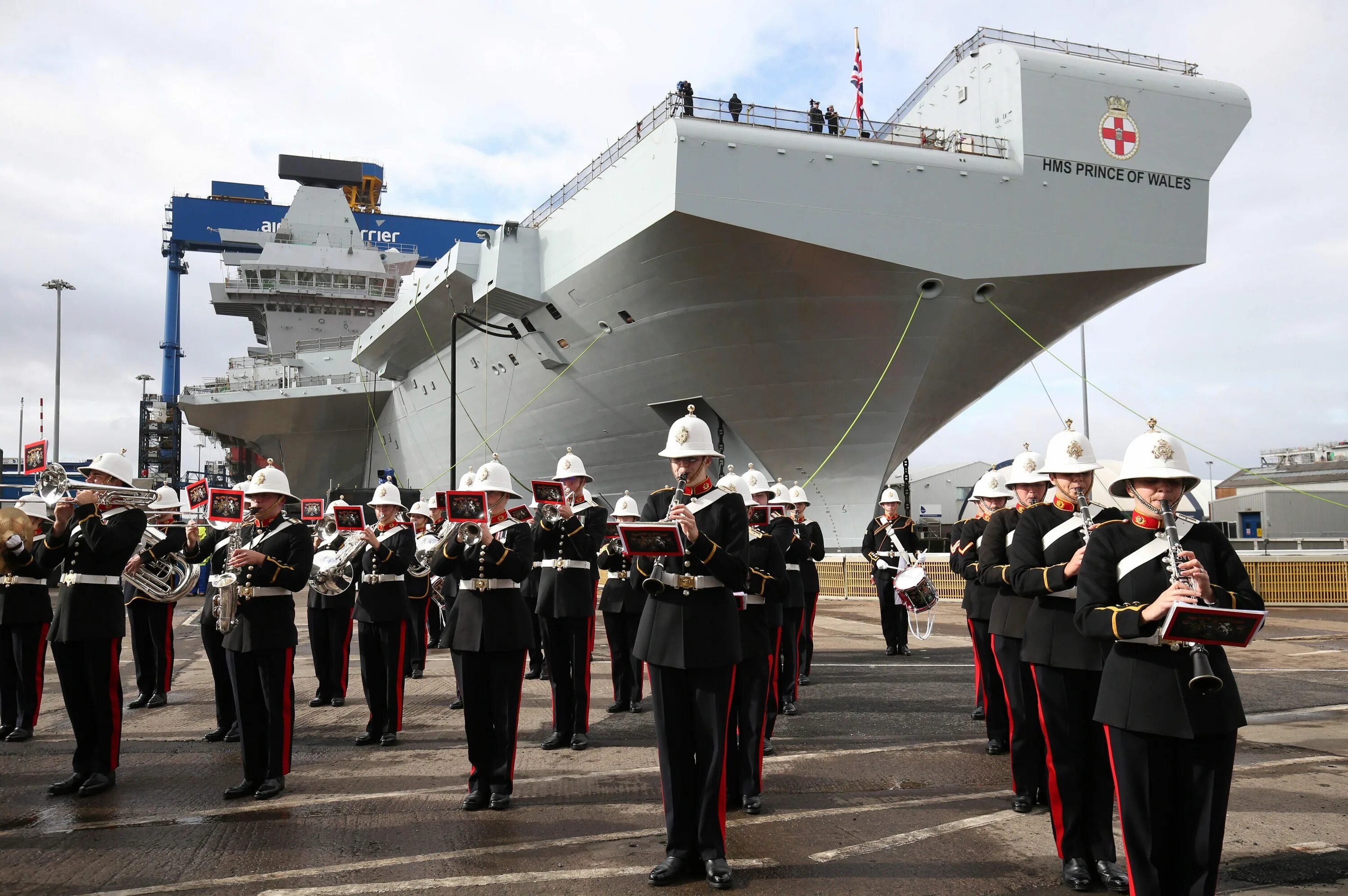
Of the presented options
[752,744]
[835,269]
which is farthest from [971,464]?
[752,744]

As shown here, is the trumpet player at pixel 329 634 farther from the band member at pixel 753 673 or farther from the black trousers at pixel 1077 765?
the black trousers at pixel 1077 765

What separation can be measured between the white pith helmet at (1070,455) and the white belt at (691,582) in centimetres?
179

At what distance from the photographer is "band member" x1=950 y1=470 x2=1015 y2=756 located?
640 centimetres

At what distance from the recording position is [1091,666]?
422 centimetres

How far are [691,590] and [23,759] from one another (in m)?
5.44

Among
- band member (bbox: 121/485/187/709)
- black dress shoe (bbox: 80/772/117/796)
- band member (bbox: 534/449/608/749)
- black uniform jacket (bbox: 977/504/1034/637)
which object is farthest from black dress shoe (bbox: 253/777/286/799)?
black uniform jacket (bbox: 977/504/1034/637)

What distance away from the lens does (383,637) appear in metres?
7.09

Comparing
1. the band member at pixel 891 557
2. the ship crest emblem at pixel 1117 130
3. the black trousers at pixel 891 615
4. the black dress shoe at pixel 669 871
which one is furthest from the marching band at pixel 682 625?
the ship crest emblem at pixel 1117 130

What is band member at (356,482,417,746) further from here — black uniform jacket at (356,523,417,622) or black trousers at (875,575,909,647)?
black trousers at (875,575,909,647)

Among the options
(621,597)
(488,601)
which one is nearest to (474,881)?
(488,601)

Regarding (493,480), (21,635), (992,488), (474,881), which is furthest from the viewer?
(992,488)

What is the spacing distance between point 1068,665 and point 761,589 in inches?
66.1

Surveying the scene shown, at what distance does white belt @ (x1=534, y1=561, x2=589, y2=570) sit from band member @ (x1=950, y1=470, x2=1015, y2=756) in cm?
315

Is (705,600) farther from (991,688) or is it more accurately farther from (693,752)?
(991,688)
